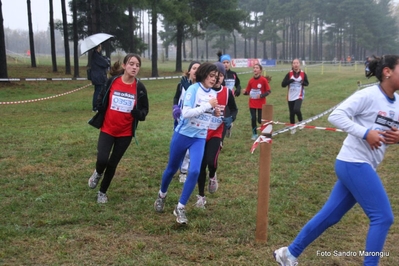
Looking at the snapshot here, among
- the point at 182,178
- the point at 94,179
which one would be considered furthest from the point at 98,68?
the point at 94,179

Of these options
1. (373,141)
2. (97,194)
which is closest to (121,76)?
(97,194)

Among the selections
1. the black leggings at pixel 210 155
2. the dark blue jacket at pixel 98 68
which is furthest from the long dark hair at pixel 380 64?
the dark blue jacket at pixel 98 68

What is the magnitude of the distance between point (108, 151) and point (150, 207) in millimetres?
939

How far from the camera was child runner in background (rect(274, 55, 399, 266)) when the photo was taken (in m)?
3.60

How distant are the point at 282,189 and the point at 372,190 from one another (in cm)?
342

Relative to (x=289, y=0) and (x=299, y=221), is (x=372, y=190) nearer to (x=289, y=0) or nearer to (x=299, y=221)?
(x=299, y=221)

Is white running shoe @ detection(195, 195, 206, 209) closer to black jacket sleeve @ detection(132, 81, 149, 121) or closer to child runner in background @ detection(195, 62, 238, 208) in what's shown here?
child runner in background @ detection(195, 62, 238, 208)

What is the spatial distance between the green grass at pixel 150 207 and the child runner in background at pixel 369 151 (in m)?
0.91

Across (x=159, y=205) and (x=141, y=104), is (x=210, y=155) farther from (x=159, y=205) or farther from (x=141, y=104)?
(x=141, y=104)

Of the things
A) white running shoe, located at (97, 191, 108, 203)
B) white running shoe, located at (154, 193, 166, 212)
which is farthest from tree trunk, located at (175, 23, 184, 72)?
white running shoe, located at (154, 193, 166, 212)

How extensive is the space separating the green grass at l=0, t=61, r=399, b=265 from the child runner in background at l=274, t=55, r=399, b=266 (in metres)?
0.91

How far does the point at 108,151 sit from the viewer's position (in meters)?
6.07

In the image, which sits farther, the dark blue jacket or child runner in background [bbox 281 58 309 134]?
the dark blue jacket

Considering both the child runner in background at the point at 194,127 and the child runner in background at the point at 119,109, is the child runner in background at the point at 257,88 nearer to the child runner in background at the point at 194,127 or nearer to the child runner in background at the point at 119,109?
the child runner in background at the point at 119,109
